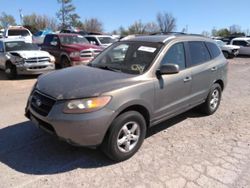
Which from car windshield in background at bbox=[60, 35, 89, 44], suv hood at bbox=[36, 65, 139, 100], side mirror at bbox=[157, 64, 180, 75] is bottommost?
suv hood at bbox=[36, 65, 139, 100]

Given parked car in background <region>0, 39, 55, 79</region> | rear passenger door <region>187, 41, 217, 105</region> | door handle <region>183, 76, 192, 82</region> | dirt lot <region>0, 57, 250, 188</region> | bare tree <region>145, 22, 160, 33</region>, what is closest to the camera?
dirt lot <region>0, 57, 250, 188</region>

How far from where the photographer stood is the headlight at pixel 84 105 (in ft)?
11.4

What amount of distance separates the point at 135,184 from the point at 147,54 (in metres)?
2.08

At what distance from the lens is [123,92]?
147 inches

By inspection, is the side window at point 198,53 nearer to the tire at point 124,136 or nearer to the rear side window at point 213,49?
the rear side window at point 213,49

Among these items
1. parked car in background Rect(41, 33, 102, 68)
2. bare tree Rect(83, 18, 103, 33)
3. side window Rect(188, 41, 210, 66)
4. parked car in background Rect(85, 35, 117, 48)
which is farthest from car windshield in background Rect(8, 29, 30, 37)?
bare tree Rect(83, 18, 103, 33)

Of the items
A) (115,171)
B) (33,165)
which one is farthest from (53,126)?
(115,171)

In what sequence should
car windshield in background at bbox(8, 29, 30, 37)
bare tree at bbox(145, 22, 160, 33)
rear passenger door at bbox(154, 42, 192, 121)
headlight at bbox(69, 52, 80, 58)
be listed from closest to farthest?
rear passenger door at bbox(154, 42, 192, 121)
headlight at bbox(69, 52, 80, 58)
car windshield in background at bbox(8, 29, 30, 37)
bare tree at bbox(145, 22, 160, 33)

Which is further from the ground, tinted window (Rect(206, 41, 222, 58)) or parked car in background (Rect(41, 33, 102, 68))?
tinted window (Rect(206, 41, 222, 58))

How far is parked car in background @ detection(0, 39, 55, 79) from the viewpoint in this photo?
32.6 ft

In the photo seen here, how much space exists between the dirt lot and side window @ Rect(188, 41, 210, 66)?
3.99 feet

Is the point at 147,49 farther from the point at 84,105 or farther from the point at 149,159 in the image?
the point at 149,159

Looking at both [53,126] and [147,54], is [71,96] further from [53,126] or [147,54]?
[147,54]

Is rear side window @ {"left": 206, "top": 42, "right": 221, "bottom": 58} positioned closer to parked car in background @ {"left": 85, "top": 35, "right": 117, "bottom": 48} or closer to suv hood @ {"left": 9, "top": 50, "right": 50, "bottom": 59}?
suv hood @ {"left": 9, "top": 50, "right": 50, "bottom": 59}
